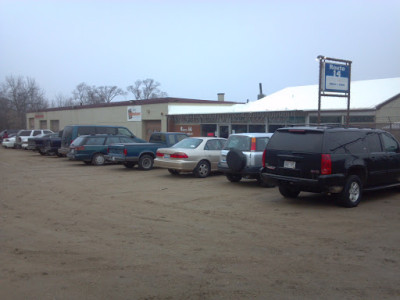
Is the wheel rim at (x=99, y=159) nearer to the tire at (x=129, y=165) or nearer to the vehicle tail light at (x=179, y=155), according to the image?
the tire at (x=129, y=165)

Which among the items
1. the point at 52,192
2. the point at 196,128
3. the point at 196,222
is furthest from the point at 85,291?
the point at 196,128

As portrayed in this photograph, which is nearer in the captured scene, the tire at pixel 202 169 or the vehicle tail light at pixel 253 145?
the vehicle tail light at pixel 253 145

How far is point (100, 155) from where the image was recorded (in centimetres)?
2044

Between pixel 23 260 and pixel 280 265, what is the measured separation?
3.53m

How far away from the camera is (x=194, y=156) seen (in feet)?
48.3

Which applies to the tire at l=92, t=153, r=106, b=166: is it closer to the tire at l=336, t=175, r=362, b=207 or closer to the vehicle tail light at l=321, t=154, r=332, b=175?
the tire at l=336, t=175, r=362, b=207

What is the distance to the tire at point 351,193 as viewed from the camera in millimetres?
9234

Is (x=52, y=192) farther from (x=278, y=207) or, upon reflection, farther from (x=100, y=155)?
(x=100, y=155)

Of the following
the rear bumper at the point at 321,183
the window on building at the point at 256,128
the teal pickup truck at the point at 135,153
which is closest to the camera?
the rear bumper at the point at 321,183

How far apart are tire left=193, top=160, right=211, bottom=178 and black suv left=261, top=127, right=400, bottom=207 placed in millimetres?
4711

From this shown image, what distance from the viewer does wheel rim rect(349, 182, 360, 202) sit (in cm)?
940

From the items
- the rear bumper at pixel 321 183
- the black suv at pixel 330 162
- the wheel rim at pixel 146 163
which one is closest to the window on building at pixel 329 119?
the wheel rim at pixel 146 163

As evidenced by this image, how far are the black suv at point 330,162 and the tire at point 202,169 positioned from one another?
185 inches

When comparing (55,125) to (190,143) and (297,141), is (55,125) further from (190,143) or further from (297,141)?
(297,141)
